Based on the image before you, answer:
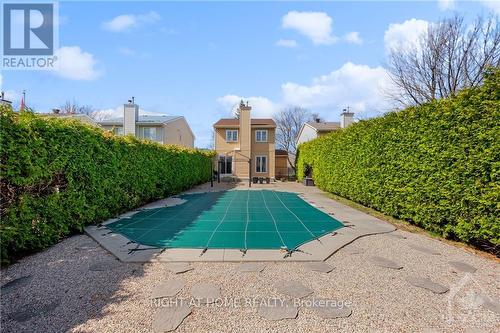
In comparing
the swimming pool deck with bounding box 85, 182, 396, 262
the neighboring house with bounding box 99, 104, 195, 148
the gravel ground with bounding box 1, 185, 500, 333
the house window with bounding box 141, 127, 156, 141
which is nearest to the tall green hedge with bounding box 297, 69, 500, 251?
the gravel ground with bounding box 1, 185, 500, 333

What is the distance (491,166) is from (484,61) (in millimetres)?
13010

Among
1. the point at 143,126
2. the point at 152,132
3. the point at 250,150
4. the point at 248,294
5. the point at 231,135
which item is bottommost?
the point at 248,294

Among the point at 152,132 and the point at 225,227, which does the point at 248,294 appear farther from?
the point at 152,132

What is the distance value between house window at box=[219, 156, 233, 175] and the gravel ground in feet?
65.5

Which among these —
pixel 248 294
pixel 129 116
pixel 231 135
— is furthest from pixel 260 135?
pixel 248 294

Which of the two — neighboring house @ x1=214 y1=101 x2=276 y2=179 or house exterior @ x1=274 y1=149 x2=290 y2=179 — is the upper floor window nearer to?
neighboring house @ x1=214 y1=101 x2=276 y2=179

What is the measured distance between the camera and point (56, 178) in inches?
181

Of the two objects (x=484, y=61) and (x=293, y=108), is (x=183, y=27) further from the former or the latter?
(x=293, y=108)

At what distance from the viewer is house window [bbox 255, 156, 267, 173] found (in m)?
24.4

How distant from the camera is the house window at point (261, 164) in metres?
24.4

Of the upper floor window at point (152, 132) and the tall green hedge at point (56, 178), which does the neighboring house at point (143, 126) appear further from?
the tall green hedge at point (56, 178)

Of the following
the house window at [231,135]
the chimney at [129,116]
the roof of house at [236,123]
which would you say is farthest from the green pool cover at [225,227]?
the chimney at [129,116]

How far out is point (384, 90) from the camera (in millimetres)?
16078

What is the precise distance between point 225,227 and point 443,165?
15.8 feet
